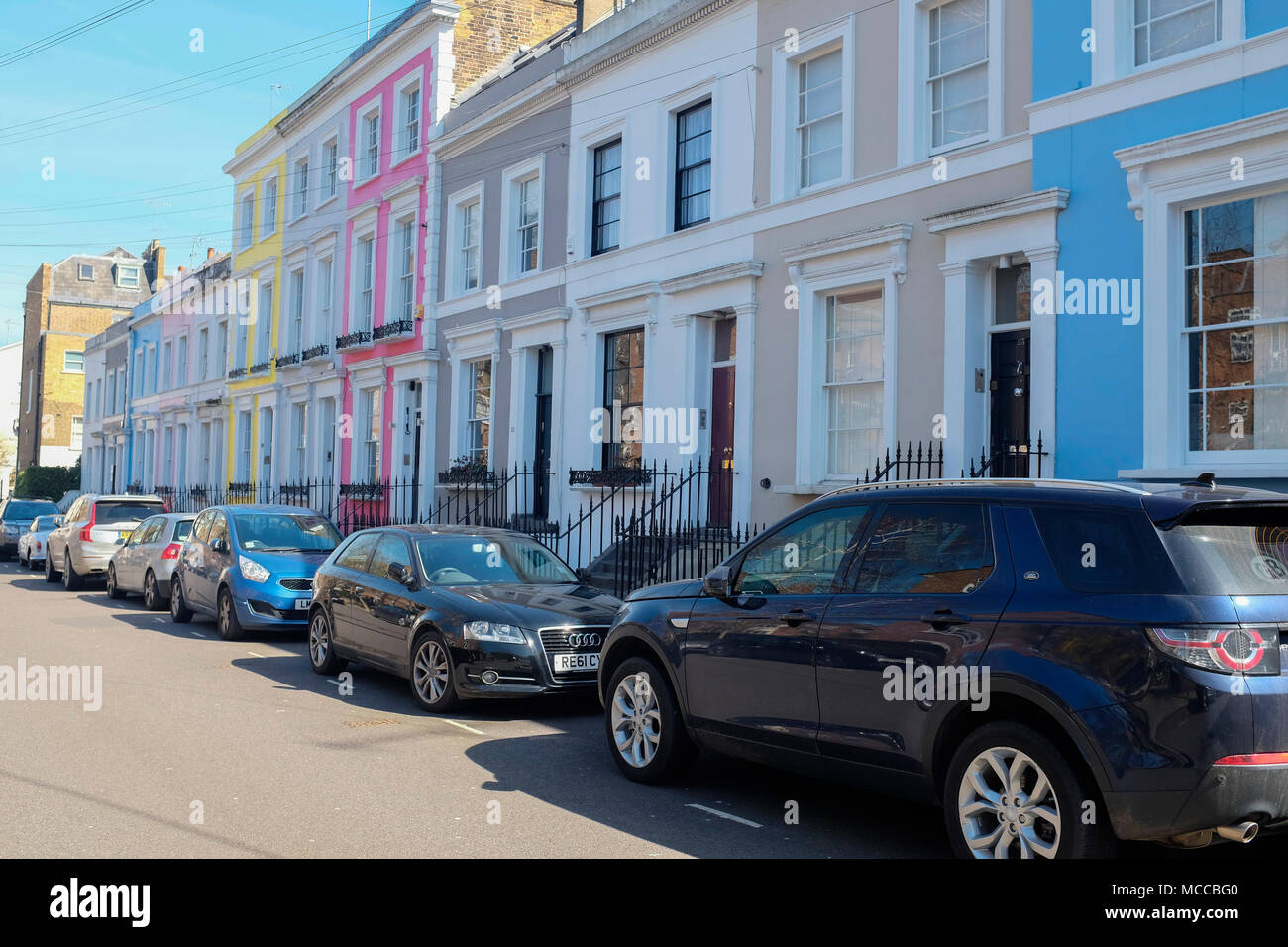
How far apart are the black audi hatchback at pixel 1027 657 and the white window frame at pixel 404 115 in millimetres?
20099

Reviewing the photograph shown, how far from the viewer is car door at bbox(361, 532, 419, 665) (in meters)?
10.2

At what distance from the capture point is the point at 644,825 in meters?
6.43

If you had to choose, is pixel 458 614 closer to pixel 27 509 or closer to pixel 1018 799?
pixel 1018 799

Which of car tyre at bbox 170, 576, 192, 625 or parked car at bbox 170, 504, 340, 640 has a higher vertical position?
parked car at bbox 170, 504, 340, 640

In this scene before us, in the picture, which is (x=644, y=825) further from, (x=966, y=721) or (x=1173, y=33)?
(x=1173, y=33)

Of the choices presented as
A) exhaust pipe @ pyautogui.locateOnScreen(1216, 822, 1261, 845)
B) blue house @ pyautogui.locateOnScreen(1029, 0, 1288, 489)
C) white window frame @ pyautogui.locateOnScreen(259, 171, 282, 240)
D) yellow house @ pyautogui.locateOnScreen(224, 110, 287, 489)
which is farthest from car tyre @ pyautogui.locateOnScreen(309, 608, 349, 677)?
white window frame @ pyautogui.locateOnScreen(259, 171, 282, 240)

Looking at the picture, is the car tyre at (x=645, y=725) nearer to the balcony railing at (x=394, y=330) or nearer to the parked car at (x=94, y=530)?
the parked car at (x=94, y=530)

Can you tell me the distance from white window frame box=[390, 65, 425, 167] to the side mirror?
1958cm

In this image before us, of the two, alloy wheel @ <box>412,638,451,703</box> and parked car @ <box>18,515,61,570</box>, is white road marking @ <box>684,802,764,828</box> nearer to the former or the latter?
alloy wheel @ <box>412,638,451,703</box>

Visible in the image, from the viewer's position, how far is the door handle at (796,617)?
246 inches

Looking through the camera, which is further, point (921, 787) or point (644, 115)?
point (644, 115)

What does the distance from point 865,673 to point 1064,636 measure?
110 centimetres

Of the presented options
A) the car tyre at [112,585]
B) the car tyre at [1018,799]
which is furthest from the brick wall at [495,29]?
the car tyre at [1018,799]
